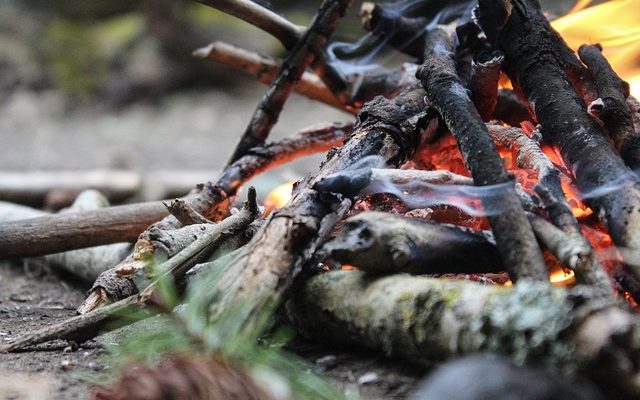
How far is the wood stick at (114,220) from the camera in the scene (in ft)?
9.64

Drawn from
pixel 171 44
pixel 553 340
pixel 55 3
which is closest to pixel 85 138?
pixel 171 44

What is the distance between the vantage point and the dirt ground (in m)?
1.72

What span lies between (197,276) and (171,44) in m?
8.24

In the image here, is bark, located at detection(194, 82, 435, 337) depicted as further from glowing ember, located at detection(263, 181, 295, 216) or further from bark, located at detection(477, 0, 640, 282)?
glowing ember, located at detection(263, 181, 295, 216)

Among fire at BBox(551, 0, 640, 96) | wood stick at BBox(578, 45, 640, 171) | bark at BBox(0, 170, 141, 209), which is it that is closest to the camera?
wood stick at BBox(578, 45, 640, 171)

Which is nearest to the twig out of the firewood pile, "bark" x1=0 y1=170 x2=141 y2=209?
the firewood pile

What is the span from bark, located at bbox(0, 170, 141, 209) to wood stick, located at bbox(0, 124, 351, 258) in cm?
214

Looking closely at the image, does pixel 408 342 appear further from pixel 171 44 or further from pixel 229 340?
pixel 171 44

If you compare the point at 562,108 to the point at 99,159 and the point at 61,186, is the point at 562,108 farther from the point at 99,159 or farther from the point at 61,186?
the point at 99,159

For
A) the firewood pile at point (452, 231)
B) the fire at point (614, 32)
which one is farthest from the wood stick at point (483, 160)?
the fire at point (614, 32)

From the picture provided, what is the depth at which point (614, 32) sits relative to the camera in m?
2.74

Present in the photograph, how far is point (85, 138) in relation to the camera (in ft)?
29.7

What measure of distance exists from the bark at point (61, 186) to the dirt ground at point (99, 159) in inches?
26.2

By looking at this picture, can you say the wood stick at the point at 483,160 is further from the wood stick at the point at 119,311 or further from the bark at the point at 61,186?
the bark at the point at 61,186
